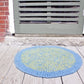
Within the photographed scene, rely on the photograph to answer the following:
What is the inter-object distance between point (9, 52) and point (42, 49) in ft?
1.94

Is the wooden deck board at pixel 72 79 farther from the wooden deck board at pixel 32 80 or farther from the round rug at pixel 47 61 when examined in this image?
the wooden deck board at pixel 32 80

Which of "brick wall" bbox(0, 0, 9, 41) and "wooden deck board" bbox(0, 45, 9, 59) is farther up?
"brick wall" bbox(0, 0, 9, 41)

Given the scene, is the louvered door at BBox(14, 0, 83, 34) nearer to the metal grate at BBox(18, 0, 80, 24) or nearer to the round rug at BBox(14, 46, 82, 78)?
the metal grate at BBox(18, 0, 80, 24)

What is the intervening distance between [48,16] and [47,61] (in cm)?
115

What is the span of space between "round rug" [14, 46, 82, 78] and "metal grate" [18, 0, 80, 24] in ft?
2.10

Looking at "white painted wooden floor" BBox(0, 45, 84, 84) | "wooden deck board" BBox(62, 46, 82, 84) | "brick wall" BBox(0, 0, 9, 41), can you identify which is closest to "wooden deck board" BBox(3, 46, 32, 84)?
"white painted wooden floor" BBox(0, 45, 84, 84)

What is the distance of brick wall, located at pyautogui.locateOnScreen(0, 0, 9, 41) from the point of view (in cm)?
269

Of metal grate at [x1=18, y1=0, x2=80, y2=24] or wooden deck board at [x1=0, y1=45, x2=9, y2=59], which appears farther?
metal grate at [x1=18, y1=0, x2=80, y2=24]

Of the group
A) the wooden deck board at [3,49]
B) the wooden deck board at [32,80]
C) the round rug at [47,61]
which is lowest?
the wooden deck board at [32,80]

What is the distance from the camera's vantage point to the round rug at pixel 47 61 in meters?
1.71

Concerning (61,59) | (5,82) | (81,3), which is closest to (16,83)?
(5,82)

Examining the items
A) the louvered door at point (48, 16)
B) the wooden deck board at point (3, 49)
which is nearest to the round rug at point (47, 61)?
the wooden deck board at point (3, 49)

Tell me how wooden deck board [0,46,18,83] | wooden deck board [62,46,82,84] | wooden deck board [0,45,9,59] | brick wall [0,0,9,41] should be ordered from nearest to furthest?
1. wooden deck board [62,46,82,84]
2. wooden deck board [0,46,18,83]
3. wooden deck board [0,45,9,59]
4. brick wall [0,0,9,41]

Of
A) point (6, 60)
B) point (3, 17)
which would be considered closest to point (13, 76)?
point (6, 60)
